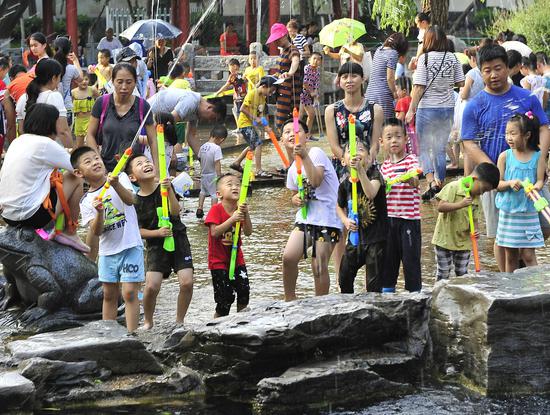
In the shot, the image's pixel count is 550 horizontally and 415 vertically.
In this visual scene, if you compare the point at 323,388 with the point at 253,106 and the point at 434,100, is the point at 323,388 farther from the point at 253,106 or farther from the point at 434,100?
the point at 253,106

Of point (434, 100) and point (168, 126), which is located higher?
point (434, 100)

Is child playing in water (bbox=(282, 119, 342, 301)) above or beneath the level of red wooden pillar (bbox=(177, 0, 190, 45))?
beneath

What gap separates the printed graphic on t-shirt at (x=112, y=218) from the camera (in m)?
6.90

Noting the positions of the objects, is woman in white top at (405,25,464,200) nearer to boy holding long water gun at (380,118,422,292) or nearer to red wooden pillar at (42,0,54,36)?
boy holding long water gun at (380,118,422,292)

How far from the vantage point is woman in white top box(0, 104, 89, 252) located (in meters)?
7.50

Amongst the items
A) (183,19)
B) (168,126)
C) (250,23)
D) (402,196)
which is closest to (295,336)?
(402,196)

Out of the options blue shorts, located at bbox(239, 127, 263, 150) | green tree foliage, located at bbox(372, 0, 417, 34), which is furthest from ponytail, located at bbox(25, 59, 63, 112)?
green tree foliage, located at bbox(372, 0, 417, 34)

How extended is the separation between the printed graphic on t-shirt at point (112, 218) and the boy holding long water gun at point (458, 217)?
6.89 ft

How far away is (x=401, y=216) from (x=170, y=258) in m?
1.56

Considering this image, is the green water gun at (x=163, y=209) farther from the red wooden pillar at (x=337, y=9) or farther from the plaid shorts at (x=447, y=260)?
the red wooden pillar at (x=337, y=9)

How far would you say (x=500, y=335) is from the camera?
19.2ft

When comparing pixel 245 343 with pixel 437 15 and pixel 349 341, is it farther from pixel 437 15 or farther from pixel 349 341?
pixel 437 15

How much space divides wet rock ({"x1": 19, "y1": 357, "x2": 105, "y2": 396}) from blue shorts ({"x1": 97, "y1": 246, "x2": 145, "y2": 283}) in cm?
101

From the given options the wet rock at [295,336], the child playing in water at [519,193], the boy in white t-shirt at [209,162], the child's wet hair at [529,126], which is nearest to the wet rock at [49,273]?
the wet rock at [295,336]
